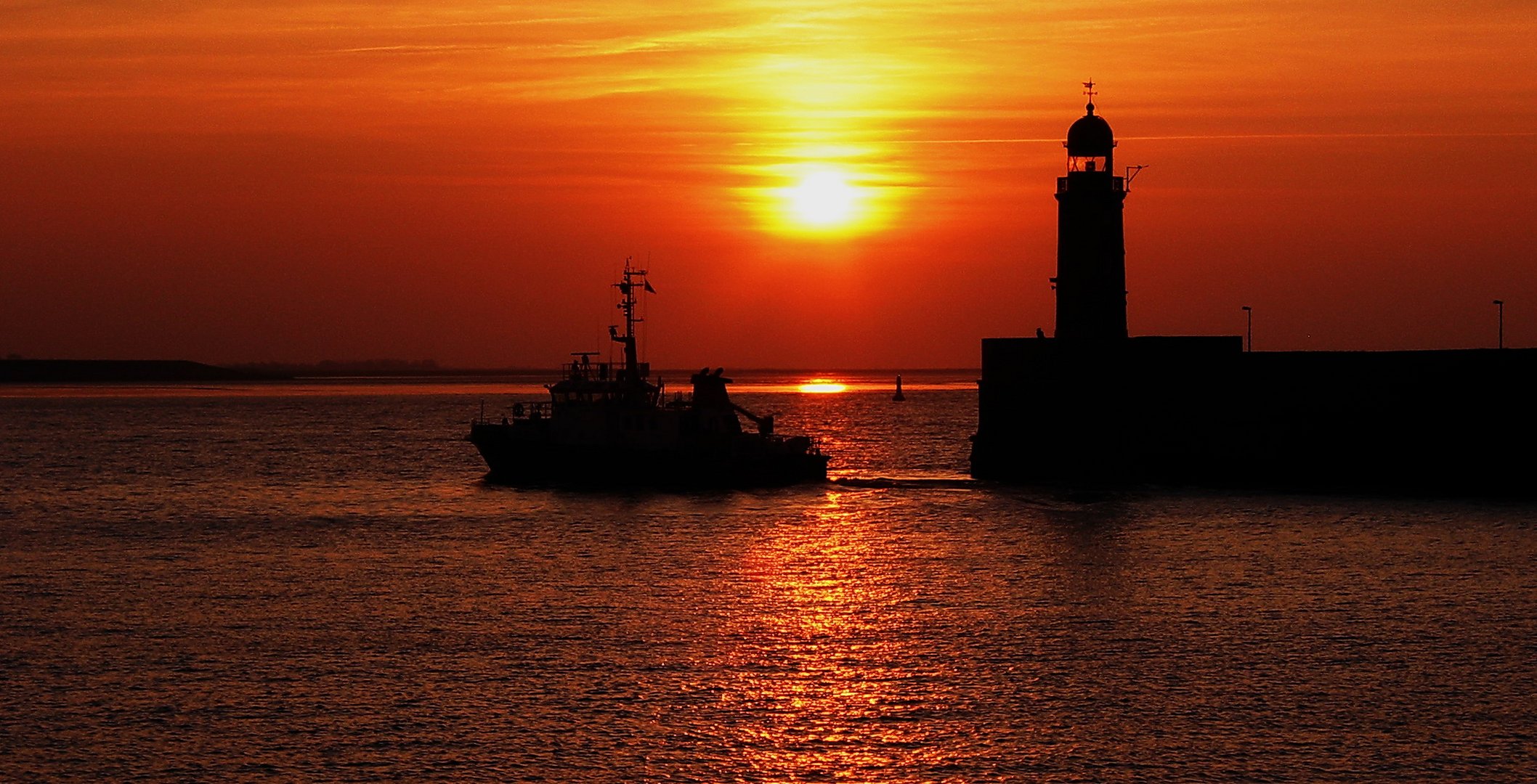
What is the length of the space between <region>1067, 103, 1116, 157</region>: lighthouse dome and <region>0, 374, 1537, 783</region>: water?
1544 centimetres

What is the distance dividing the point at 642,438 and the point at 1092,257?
1898 centimetres

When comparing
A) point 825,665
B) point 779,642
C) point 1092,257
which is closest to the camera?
point 825,665

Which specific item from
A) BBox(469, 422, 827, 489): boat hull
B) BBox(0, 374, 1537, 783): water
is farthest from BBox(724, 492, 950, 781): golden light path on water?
BBox(469, 422, 827, 489): boat hull

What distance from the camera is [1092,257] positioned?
62.1m

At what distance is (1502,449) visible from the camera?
179 ft

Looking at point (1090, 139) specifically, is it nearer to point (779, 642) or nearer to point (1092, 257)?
point (1092, 257)

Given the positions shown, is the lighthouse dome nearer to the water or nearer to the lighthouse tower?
the lighthouse tower

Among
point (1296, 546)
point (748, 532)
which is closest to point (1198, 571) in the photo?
point (1296, 546)

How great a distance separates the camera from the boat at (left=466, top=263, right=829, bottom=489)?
63.1 m

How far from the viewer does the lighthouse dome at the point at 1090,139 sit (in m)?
63.8

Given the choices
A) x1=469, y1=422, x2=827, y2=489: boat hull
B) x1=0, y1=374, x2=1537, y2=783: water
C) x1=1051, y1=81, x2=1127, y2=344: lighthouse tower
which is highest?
x1=1051, y1=81, x2=1127, y2=344: lighthouse tower

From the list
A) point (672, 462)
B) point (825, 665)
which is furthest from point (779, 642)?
point (672, 462)

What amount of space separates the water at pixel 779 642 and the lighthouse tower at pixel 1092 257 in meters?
9.30

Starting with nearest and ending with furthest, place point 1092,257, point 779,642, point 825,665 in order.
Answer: point 825,665, point 779,642, point 1092,257
